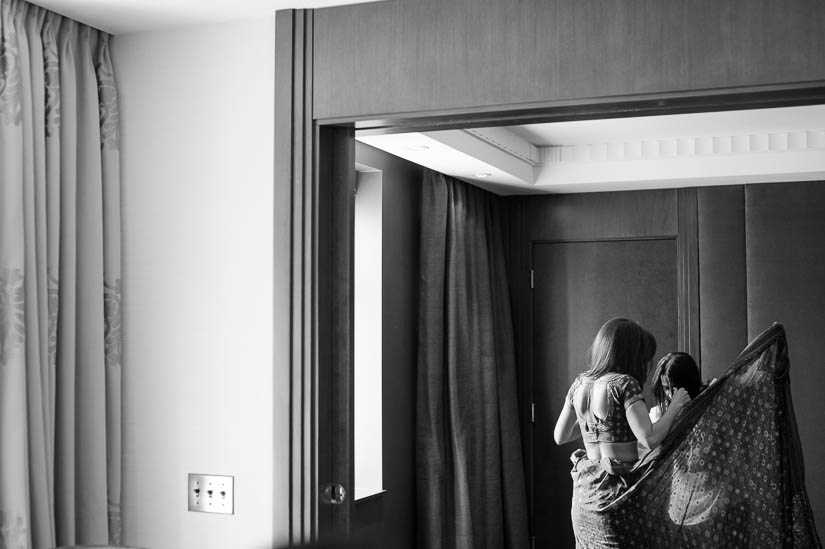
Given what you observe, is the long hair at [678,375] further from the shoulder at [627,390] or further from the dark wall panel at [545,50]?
the dark wall panel at [545,50]

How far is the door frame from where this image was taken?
2.00m

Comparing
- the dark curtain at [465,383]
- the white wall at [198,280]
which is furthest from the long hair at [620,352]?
the white wall at [198,280]

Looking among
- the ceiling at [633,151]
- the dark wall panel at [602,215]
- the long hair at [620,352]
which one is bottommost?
the long hair at [620,352]

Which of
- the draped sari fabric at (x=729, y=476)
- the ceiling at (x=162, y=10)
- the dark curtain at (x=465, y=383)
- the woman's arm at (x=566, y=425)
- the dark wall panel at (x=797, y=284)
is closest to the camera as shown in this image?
the ceiling at (x=162, y=10)

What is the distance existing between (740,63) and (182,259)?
52.1 inches

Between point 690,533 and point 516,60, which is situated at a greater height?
point 516,60

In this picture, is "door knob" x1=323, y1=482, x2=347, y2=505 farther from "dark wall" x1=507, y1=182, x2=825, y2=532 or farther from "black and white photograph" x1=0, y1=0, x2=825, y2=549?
"dark wall" x1=507, y1=182, x2=825, y2=532

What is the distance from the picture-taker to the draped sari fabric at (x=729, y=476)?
2779 millimetres

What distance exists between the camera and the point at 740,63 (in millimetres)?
1719

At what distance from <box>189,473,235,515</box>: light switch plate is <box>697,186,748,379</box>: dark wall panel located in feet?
9.18

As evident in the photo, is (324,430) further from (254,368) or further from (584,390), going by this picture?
(584,390)

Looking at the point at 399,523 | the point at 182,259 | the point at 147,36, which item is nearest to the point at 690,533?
the point at 399,523

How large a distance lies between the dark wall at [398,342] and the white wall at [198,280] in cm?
138

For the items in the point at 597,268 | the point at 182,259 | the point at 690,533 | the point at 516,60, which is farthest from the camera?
the point at 597,268
